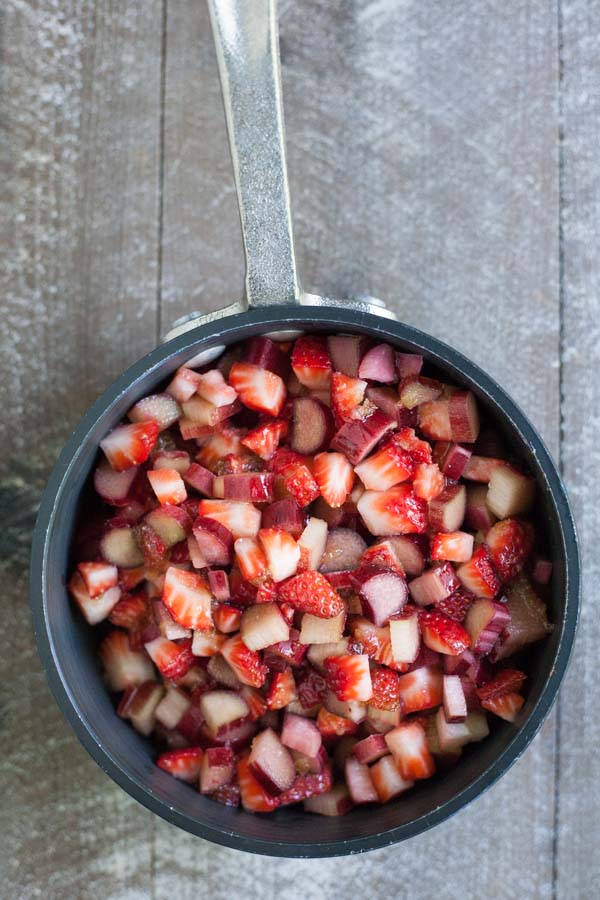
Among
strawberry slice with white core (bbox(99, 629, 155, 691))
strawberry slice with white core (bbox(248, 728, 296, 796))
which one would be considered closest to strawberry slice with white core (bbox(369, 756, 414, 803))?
strawberry slice with white core (bbox(248, 728, 296, 796))

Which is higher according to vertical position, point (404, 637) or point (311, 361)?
point (311, 361)

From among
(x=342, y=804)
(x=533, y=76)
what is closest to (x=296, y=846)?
(x=342, y=804)

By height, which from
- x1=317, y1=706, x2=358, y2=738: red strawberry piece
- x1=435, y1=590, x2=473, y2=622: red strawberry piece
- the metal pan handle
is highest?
the metal pan handle

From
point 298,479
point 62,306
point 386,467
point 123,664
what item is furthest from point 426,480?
point 62,306

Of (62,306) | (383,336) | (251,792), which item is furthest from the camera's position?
(62,306)

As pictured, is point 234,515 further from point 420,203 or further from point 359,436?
point 420,203

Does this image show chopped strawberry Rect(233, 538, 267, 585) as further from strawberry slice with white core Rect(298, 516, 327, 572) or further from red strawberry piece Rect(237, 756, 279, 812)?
red strawberry piece Rect(237, 756, 279, 812)

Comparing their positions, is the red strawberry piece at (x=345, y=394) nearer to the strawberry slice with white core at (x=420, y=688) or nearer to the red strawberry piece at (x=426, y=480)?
the red strawberry piece at (x=426, y=480)

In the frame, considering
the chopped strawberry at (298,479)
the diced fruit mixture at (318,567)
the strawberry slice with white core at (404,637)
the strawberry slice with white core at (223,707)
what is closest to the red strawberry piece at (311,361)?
the diced fruit mixture at (318,567)
